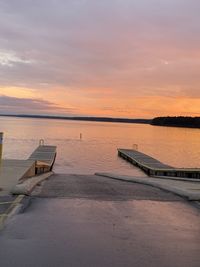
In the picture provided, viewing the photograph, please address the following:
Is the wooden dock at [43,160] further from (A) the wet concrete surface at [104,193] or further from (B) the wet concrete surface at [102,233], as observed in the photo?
(B) the wet concrete surface at [102,233]

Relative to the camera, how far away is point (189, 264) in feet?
17.1

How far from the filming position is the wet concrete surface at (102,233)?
17.4 ft

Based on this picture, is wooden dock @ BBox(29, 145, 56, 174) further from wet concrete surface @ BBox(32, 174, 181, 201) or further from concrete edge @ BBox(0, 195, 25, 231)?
concrete edge @ BBox(0, 195, 25, 231)

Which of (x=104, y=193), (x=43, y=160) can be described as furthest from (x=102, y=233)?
(x=43, y=160)

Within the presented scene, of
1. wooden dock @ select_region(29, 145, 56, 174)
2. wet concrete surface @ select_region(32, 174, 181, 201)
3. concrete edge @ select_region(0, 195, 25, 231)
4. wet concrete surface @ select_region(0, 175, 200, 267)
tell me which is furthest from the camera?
wooden dock @ select_region(29, 145, 56, 174)

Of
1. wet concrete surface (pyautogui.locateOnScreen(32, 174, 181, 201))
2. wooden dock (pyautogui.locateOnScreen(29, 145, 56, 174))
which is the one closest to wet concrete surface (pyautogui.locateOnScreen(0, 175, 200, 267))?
wet concrete surface (pyautogui.locateOnScreen(32, 174, 181, 201))

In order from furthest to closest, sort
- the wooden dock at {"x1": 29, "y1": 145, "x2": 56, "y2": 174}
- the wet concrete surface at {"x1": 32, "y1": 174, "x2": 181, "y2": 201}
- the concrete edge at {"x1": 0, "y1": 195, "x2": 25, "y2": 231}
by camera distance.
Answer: the wooden dock at {"x1": 29, "y1": 145, "x2": 56, "y2": 174} < the wet concrete surface at {"x1": 32, "y1": 174, "x2": 181, "y2": 201} < the concrete edge at {"x1": 0, "y1": 195, "x2": 25, "y2": 231}

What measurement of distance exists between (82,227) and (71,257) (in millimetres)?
1468

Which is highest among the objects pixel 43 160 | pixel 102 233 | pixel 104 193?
pixel 104 193

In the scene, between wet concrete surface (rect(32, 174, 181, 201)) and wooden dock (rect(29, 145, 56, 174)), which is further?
wooden dock (rect(29, 145, 56, 174))

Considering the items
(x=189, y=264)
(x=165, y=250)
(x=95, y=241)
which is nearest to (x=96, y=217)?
(x=95, y=241)

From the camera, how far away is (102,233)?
6449 millimetres

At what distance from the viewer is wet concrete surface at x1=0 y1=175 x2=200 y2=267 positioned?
5.29 meters

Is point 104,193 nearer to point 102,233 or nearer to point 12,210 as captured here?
point 12,210
